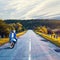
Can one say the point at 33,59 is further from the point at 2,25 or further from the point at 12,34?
the point at 2,25

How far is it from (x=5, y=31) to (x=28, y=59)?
87.6 ft

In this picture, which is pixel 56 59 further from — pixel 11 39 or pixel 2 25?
pixel 2 25

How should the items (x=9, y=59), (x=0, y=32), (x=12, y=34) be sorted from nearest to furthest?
1. (x=9, y=59)
2. (x=12, y=34)
3. (x=0, y=32)

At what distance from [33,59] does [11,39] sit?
879 centimetres

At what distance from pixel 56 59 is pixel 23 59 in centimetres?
197

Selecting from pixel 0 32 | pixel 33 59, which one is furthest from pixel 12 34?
pixel 0 32

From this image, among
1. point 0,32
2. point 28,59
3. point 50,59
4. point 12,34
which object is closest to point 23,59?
point 28,59

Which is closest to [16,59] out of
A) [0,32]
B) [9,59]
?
[9,59]

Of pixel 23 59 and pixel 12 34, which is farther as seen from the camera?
pixel 12 34

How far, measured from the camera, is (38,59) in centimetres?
1742

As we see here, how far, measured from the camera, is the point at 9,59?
1706cm

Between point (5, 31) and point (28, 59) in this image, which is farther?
point (5, 31)

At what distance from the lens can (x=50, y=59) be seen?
683 inches

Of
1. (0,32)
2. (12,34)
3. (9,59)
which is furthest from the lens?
(0,32)
